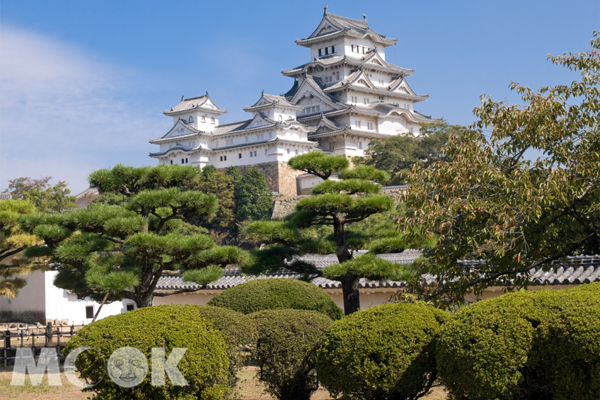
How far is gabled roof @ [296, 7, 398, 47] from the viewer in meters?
50.2

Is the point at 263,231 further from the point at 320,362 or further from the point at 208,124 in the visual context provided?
the point at 208,124

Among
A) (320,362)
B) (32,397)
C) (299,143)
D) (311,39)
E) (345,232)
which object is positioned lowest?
(32,397)

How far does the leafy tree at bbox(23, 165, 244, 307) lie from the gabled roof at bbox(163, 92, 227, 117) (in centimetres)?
3698

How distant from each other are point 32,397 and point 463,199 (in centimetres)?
552

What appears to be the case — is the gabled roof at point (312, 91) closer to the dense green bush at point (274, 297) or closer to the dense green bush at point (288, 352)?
the dense green bush at point (274, 297)

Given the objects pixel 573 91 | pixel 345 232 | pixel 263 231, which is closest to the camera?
pixel 573 91

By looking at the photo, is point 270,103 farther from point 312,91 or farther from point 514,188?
point 514,188

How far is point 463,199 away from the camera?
21.3 ft

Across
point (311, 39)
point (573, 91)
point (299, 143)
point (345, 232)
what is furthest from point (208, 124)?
point (573, 91)

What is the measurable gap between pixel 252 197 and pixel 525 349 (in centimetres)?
3734

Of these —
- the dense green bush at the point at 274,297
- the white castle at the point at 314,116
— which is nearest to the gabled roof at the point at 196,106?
the white castle at the point at 314,116

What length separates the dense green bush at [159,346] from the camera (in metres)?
5.46

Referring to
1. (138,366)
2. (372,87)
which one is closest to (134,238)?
(138,366)

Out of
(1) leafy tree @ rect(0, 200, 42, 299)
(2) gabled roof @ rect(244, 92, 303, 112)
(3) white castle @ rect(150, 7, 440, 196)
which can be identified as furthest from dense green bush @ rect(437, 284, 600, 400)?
(2) gabled roof @ rect(244, 92, 303, 112)
